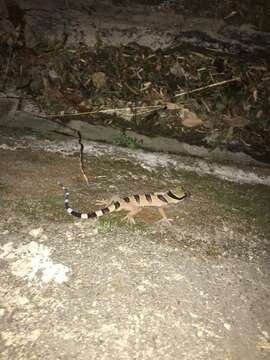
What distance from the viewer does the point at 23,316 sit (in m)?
2.93

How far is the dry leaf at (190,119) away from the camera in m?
5.63

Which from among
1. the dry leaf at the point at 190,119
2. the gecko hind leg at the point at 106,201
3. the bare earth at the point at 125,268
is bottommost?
the bare earth at the point at 125,268

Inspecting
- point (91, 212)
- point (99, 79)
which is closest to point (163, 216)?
point (91, 212)

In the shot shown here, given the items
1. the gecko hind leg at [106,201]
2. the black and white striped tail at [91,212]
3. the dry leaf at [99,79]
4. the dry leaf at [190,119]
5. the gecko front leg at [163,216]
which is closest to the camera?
the black and white striped tail at [91,212]

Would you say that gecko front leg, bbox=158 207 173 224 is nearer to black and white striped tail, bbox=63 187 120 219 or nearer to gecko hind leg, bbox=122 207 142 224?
gecko hind leg, bbox=122 207 142 224

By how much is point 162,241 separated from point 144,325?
898 millimetres

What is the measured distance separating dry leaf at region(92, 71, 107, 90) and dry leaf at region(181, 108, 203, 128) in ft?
4.41

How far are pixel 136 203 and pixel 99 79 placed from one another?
9.19ft

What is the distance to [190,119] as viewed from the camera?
18.7 ft

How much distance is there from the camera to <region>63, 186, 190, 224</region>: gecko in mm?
3846

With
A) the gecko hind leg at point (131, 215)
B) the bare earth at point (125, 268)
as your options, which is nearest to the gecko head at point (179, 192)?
the bare earth at point (125, 268)

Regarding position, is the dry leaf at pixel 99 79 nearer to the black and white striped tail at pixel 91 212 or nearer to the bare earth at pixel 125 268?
the bare earth at pixel 125 268

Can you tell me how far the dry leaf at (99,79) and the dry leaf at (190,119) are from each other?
1.34 meters

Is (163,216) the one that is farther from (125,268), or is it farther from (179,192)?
(125,268)
